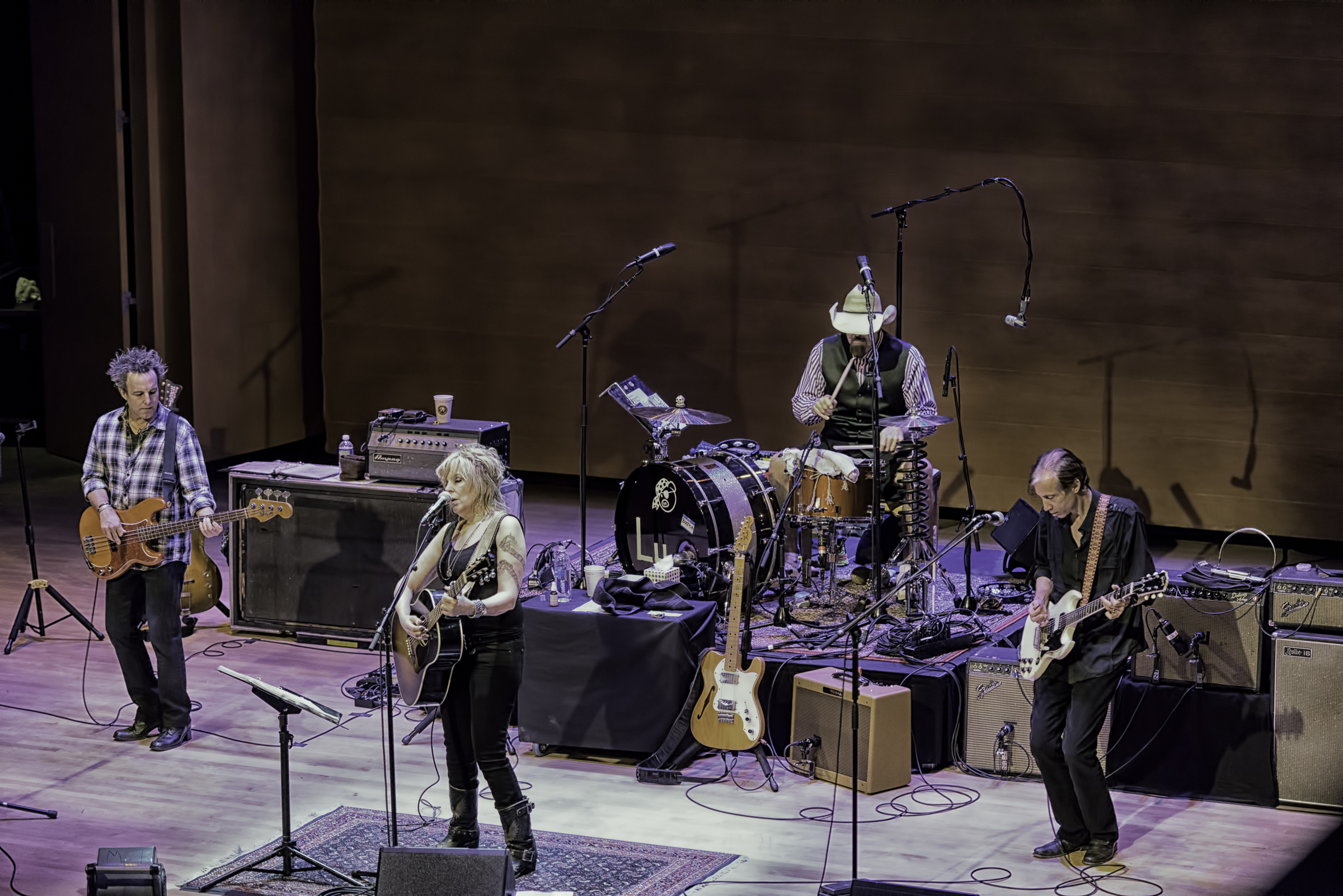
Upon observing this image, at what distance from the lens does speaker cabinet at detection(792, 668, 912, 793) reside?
7617 millimetres

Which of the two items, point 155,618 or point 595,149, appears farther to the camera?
point 595,149

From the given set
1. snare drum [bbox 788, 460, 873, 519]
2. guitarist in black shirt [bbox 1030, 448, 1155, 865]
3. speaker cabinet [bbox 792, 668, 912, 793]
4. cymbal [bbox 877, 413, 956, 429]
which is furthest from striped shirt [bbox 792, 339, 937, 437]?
guitarist in black shirt [bbox 1030, 448, 1155, 865]

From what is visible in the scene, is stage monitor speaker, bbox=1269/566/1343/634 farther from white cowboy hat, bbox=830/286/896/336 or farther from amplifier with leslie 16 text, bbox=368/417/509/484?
amplifier with leslie 16 text, bbox=368/417/509/484

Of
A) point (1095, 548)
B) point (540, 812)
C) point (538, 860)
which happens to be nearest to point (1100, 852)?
point (1095, 548)

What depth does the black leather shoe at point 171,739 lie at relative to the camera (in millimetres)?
8156

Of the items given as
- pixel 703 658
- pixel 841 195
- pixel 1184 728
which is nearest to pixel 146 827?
pixel 703 658

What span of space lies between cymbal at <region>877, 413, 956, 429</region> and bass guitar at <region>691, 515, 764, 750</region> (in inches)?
84.5

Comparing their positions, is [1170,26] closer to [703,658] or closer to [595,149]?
[595,149]

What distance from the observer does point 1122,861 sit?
22.4 feet

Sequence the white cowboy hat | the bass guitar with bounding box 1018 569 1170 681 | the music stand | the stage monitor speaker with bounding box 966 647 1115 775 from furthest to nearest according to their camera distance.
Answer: the white cowboy hat, the stage monitor speaker with bounding box 966 647 1115 775, the bass guitar with bounding box 1018 569 1170 681, the music stand

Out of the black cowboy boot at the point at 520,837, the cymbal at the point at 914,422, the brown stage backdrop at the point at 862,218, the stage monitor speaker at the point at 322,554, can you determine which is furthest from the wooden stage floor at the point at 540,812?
the brown stage backdrop at the point at 862,218

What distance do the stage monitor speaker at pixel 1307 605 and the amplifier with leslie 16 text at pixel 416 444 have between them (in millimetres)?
4345

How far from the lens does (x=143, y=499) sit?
8164 mm

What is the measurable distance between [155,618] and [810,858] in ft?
11.2
